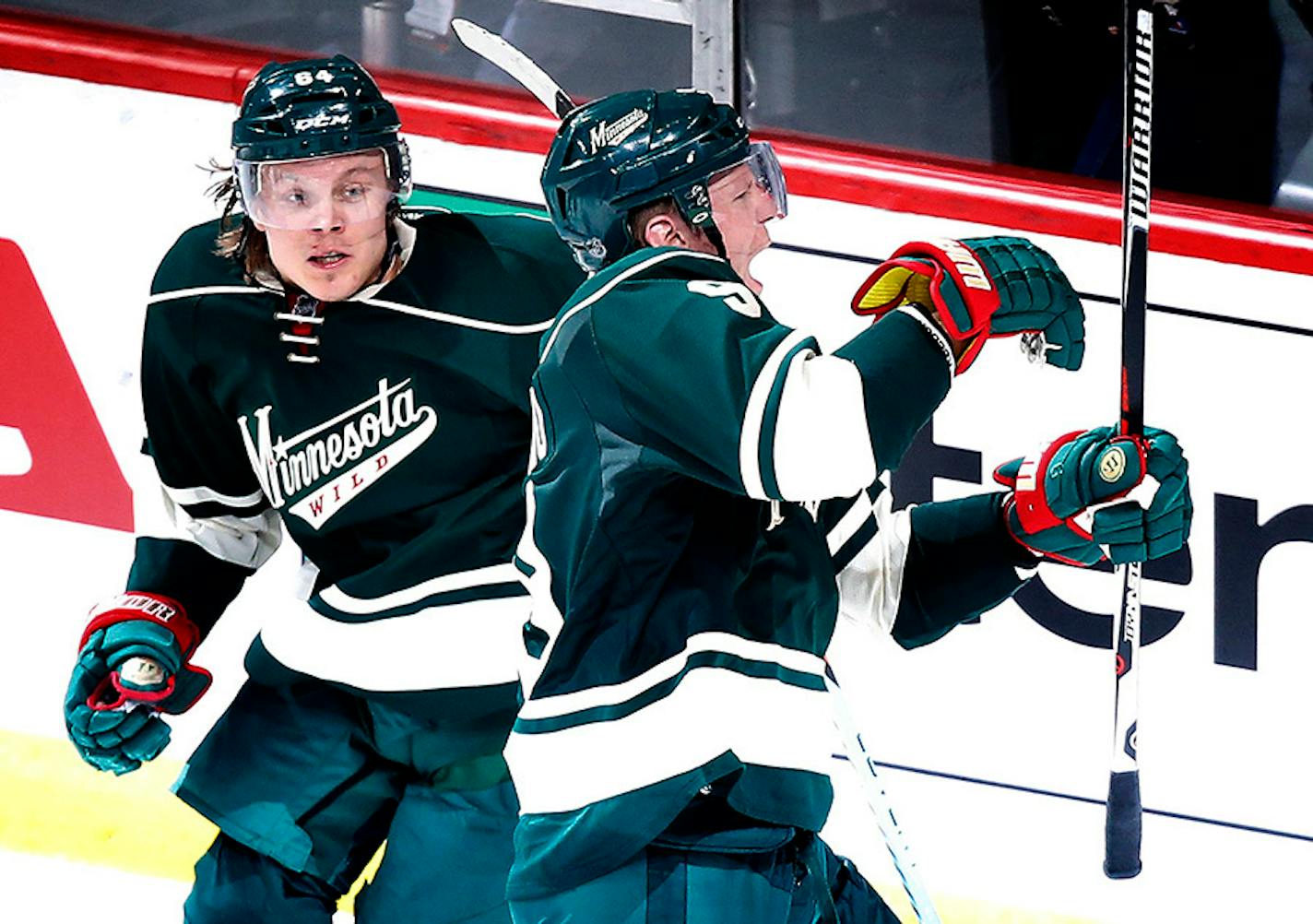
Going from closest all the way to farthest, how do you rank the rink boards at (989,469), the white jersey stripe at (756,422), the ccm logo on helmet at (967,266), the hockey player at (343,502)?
the white jersey stripe at (756,422) → the ccm logo on helmet at (967,266) → the hockey player at (343,502) → the rink boards at (989,469)

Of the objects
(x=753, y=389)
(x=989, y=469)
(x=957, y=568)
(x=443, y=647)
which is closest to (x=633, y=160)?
(x=753, y=389)

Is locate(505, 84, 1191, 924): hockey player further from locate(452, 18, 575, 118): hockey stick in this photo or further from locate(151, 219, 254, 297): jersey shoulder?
locate(151, 219, 254, 297): jersey shoulder

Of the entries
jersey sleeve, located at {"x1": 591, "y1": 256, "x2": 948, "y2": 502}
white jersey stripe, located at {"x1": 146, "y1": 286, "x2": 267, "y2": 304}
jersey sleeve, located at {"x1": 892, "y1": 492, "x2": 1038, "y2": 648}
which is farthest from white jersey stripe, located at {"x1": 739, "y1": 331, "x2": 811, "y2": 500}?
white jersey stripe, located at {"x1": 146, "y1": 286, "x2": 267, "y2": 304}

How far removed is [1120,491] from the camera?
1.99 metres

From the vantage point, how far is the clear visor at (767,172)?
2043 mm

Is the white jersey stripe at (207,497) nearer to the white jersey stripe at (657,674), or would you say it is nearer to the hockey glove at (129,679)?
the hockey glove at (129,679)

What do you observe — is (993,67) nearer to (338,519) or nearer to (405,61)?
(405,61)

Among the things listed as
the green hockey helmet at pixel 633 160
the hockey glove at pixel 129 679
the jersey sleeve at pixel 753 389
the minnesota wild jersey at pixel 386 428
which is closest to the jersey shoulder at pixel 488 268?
the minnesota wild jersey at pixel 386 428

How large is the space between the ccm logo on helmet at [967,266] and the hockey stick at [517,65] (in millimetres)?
635

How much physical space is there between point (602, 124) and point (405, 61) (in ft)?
4.04

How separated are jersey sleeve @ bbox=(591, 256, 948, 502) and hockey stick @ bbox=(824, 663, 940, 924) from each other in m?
0.49

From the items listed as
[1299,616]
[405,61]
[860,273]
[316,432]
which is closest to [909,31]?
[860,273]

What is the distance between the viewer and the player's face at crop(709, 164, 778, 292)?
2004 mm

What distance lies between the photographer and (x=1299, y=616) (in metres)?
2.96
